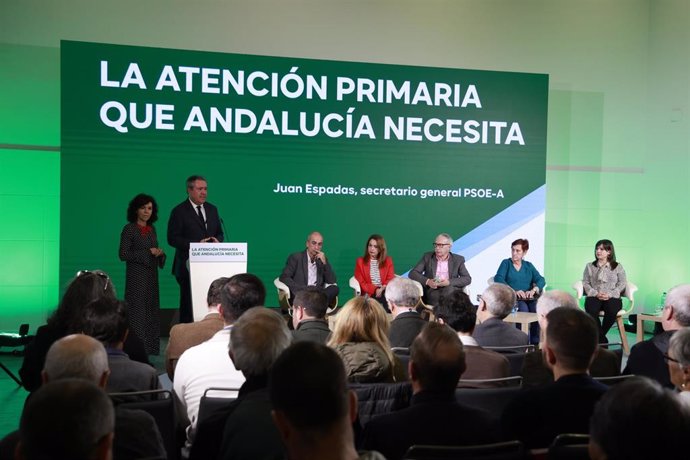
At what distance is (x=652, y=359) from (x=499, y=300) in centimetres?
108

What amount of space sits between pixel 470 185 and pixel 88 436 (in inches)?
292

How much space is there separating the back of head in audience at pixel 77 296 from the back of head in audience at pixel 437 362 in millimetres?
1618

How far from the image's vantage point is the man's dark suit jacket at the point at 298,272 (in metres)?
7.57

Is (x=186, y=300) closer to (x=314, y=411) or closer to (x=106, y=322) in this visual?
(x=106, y=322)

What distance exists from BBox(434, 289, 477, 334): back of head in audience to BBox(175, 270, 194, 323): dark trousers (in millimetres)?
3817

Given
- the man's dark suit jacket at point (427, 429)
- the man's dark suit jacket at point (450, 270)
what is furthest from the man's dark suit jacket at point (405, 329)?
the man's dark suit jacket at point (450, 270)

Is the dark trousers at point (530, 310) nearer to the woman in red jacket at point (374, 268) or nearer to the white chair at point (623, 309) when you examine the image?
the white chair at point (623, 309)

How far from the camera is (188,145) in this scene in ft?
25.1

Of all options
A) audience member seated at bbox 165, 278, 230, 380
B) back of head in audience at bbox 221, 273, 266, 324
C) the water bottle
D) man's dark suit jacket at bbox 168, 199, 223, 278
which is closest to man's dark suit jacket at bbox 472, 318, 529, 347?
back of head in audience at bbox 221, 273, 266, 324

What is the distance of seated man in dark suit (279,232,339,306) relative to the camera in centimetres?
756

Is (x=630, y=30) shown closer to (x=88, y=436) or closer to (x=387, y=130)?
(x=387, y=130)

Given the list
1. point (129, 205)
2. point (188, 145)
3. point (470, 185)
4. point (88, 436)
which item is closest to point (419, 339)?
point (88, 436)

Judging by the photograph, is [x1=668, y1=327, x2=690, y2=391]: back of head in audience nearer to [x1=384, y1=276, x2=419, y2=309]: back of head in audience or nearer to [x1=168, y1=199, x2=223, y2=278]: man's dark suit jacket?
[x1=384, y1=276, x2=419, y2=309]: back of head in audience

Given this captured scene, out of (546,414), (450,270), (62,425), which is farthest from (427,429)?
(450,270)
